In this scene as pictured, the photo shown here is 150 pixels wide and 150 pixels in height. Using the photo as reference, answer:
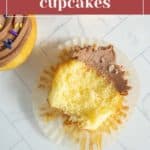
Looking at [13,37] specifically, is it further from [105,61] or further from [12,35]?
[105,61]

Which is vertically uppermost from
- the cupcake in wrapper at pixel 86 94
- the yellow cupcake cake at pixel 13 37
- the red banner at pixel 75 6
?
the red banner at pixel 75 6

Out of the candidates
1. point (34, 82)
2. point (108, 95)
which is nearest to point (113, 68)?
point (108, 95)

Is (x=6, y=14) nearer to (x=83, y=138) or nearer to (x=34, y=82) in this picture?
(x=34, y=82)

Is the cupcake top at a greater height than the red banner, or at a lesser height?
lesser

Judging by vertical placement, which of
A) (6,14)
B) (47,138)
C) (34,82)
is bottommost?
(47,138)

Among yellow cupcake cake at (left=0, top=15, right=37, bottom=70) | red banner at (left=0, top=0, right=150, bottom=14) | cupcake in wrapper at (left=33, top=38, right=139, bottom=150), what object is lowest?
cupcake in wrapper at (left=33, top=38, right=139, bottom=150)

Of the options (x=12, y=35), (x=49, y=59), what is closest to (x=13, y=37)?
(x=12, y=35)

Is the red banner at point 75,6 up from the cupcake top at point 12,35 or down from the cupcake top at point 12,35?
up
